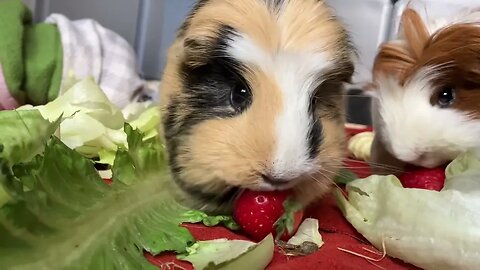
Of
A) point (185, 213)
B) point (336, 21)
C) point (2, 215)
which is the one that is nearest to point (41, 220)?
point (2, 215)

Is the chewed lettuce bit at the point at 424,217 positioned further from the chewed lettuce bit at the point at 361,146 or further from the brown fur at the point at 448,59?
the chewed lettuce bit at the point at 361,146

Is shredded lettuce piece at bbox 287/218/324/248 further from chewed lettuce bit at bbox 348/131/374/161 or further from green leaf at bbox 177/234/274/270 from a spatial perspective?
chewed lettuce bit at bbox 348/131/374/161

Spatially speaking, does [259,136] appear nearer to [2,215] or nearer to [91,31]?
[2,215]

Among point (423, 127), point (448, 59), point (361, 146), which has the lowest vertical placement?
point (361, 146)

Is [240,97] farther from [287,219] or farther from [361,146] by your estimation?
[361,146]

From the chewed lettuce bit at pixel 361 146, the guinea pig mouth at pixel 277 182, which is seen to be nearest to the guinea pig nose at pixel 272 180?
the guinea pig mouth at pixel 277 182

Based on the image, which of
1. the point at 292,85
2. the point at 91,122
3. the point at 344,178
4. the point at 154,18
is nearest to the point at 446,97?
the point at 344,178

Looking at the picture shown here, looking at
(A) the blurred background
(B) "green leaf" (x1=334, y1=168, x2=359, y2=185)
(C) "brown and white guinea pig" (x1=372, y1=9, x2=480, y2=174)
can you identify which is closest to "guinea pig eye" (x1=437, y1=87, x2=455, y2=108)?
(C) "brown and white guinea pig" (x1=372, y1=9, x2=480, y2=174)
